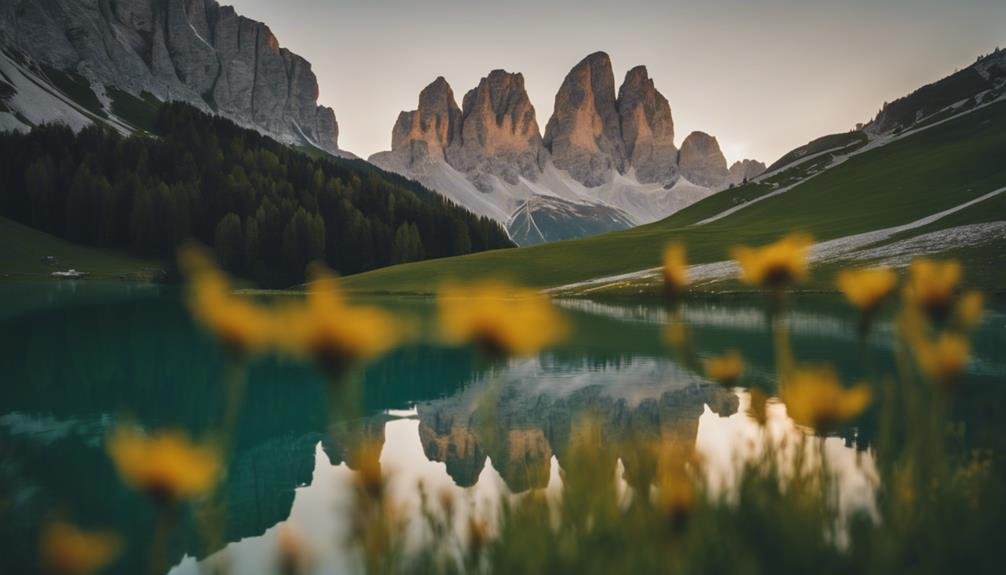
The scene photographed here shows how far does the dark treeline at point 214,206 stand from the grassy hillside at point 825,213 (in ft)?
72.7

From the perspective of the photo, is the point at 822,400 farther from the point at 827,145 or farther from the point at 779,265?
the point at 827,145

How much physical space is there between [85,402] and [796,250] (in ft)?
60.8

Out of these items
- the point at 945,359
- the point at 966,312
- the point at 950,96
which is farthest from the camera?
the point at 950,96

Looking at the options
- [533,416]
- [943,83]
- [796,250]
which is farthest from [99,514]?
[943,83]

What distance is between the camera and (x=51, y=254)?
9519 centimetres

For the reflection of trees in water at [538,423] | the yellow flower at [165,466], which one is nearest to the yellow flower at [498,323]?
the yellow flower at [165,466]

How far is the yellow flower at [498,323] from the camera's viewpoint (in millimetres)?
2314

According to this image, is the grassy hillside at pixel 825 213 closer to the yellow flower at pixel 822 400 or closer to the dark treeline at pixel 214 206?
the dark treeline at pixel 214 206

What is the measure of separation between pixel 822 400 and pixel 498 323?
1.45 m

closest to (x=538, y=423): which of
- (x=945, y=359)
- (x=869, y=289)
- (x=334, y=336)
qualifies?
(x=945, y=359)

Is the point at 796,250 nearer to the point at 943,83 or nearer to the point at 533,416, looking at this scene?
the point at 533,416

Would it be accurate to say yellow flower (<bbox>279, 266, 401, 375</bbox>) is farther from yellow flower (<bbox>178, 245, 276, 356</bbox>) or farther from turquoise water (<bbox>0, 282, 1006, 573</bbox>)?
turquoise water (<bbox>0, 282, 1006, 573</bbox>)

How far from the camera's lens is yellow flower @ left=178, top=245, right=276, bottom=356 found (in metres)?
2.00

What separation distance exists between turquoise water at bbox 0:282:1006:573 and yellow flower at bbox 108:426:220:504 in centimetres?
26
